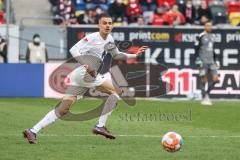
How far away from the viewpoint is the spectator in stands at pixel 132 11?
2709 centimetres

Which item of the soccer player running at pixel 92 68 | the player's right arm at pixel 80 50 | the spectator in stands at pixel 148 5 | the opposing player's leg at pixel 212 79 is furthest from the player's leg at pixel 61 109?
the spectator in stands at pixel 148 5

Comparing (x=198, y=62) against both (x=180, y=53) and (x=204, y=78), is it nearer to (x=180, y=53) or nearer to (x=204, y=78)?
(x=204, y=78)

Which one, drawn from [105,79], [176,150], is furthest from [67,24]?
[176,150]

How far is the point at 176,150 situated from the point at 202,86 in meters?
11.7

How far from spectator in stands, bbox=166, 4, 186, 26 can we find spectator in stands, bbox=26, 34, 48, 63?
14.8ft

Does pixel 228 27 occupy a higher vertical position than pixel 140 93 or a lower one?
higher

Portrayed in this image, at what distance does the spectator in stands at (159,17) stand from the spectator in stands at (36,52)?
409cm

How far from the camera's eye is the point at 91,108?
65.2ft

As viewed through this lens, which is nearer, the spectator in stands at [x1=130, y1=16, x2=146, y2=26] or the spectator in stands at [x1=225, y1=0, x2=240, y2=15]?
the spectator in stands at [x1=130, y1=16, x2=146, y2=26]

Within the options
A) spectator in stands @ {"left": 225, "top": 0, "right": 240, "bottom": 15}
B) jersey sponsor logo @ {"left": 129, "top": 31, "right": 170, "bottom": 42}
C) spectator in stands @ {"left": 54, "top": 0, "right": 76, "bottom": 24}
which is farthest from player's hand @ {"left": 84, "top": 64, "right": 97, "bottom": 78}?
spectator in stands @ {"left": 225, "top": 0, "right": 240, "bottom": 15}

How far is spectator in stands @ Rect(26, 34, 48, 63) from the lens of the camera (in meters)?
24.6

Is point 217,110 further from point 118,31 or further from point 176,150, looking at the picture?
point 176,150

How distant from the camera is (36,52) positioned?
24.6 meters

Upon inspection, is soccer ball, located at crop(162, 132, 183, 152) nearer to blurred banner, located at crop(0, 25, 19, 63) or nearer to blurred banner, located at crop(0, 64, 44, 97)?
blurred banner, located at crop(0, 64, 44, 97)
